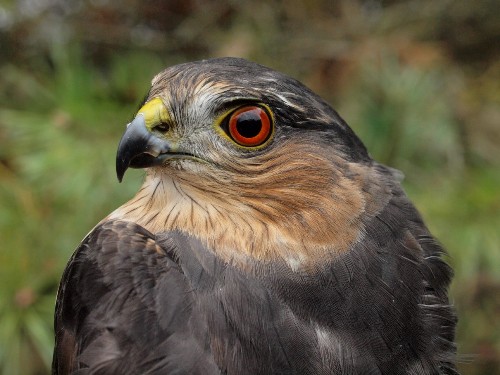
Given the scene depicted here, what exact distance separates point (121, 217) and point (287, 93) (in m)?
0.79

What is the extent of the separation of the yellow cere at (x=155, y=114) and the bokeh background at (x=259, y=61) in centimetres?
241

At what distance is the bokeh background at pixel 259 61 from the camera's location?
5.23 metres

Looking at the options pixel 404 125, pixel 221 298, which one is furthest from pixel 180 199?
pixel 404 125

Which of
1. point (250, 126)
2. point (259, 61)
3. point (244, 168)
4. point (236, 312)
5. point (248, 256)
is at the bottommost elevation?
point (236, 312)

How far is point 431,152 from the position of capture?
587cm

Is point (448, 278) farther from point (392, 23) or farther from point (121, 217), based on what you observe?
point (392, 23)

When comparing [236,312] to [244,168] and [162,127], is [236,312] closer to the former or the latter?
[244,168]

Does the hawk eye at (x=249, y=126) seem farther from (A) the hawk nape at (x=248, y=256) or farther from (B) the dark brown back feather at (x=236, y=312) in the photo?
(B) the dark brown back feather at (x=236, y=312)

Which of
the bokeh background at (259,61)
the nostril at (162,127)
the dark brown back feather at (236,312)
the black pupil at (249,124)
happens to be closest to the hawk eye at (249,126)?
the black pupil at (249,124)

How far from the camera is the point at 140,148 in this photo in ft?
8.50

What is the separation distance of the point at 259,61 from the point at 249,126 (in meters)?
4.04

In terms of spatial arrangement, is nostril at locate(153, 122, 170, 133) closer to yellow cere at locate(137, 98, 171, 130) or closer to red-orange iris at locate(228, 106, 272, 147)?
yellow cere at locate(137, 98, 171, 130)

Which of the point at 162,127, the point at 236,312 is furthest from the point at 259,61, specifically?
the point at 236,312

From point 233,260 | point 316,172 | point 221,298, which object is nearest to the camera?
point 221,298
